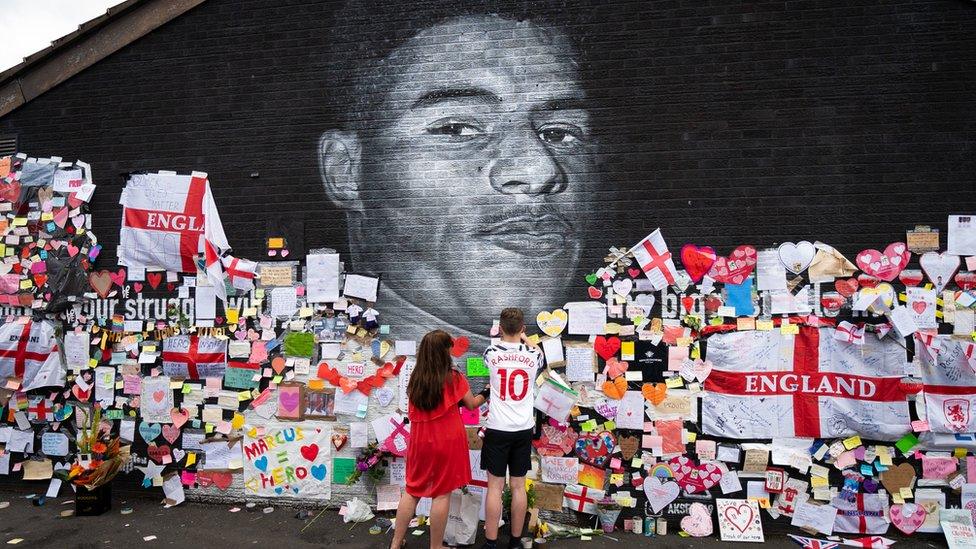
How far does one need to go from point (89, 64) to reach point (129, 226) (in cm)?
174

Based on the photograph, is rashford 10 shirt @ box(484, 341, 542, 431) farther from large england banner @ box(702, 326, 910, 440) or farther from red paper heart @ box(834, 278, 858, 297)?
red paper heart @ box(834, 278, 858, 297)

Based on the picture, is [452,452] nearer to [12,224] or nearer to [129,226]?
[129,226]

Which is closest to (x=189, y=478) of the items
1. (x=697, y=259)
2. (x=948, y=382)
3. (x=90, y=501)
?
(x=90, y=501)

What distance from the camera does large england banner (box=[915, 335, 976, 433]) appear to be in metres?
4.79

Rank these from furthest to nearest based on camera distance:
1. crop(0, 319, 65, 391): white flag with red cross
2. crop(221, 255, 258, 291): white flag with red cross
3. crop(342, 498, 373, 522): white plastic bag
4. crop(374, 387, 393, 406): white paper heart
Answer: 1. crop(0, 319, 65, 391): white flag with red cross
2. crop(221, 255, 258, 291): white flag with red cross
3. crop(374, 387, 393, 406): white paper heart
4. crop(342, 498, 373, 522): white plastic bag

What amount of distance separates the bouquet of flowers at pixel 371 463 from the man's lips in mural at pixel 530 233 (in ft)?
7.24

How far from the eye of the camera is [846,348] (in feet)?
16.2

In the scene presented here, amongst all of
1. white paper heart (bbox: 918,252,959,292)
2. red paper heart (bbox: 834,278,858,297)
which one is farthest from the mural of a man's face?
white paper heart (bbox: 918,252,959,292)

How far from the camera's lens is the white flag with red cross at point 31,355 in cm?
595

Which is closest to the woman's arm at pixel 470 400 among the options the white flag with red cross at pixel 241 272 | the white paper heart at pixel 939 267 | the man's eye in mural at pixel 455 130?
the man's eye in mural at pixel 455 130

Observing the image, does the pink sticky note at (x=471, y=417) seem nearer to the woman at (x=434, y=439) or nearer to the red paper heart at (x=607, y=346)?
the woman at (x=434, y=439)

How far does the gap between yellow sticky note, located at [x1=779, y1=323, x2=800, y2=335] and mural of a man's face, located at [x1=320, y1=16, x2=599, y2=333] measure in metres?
1.83

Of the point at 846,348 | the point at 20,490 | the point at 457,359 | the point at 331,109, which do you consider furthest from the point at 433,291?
the point at 20,490

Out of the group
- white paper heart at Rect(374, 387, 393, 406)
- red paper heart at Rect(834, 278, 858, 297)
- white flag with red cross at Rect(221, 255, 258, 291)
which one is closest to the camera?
red paper heart at Rect(834, 278, 858, 297)
